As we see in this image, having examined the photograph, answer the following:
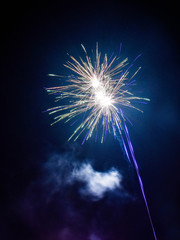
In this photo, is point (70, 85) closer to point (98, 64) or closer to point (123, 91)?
point (98, 64)

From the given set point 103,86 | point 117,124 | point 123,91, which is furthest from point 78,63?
point 117,124

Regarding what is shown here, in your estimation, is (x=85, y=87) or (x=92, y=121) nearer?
(x=85, y=87)

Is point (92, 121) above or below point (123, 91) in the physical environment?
below

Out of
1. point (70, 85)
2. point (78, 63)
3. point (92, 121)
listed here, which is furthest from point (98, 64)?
point (92, 121)

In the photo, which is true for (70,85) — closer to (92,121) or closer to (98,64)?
(98,64)

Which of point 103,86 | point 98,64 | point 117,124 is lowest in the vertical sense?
point 117,124

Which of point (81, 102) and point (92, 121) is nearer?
point (81, 102)
